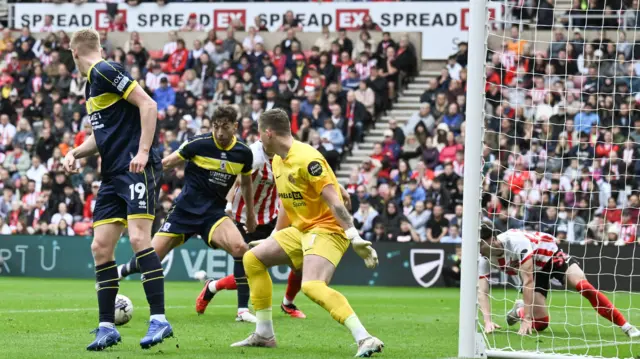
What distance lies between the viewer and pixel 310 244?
8.22 metres

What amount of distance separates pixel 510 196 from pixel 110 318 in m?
10.6

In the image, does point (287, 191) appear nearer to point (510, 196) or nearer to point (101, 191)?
point (101, 191)

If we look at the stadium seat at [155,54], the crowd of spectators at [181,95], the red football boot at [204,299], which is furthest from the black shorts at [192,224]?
the stadium seat at [155,54]

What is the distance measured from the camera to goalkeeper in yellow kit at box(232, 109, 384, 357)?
7.95 meters

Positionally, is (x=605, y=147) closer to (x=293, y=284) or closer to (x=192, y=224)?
(x=293, y=284)

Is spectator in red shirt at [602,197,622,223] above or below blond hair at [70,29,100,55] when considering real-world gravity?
below

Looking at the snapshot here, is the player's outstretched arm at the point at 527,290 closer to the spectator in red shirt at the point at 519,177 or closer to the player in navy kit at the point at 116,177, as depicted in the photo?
the player in navy kit at the point at 116,177

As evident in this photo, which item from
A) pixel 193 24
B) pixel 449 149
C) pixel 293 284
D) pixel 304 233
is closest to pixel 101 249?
pixel 304 233

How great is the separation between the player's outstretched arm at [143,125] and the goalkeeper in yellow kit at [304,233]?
2.79 ft

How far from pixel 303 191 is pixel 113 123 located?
1.50 m

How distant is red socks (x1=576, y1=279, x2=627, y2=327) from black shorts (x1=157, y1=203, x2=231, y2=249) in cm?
368

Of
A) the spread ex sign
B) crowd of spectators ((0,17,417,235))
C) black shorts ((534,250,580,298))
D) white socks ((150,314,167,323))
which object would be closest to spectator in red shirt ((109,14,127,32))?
crowd of spectators ((0,17,417,235))

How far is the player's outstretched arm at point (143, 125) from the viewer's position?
7773 millimetres

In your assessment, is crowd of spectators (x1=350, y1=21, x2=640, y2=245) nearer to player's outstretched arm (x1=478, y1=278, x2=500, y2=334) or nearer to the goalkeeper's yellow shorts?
player's outstretched arm (x1=478, y1=278, x2=500, y2=334)
